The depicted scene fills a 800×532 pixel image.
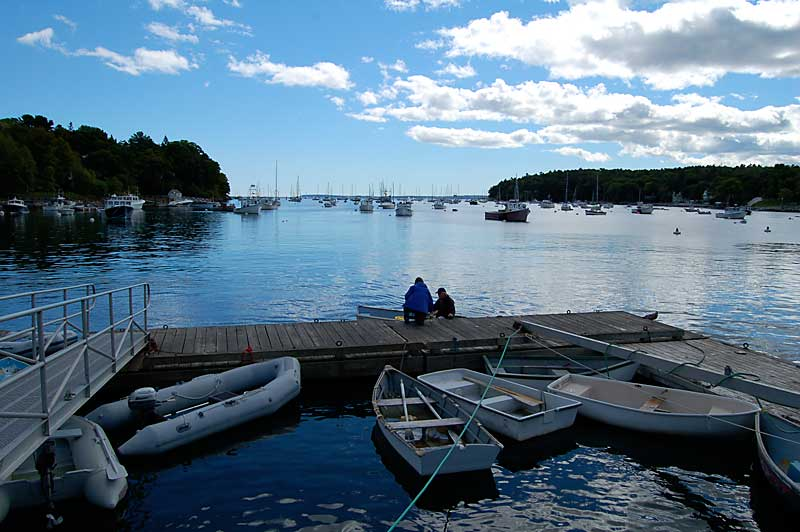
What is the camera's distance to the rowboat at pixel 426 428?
9523mm

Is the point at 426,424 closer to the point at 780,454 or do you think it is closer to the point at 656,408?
the point at 656,408

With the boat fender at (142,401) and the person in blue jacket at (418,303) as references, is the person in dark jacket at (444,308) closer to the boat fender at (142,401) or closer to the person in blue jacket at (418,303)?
the person in blue jacket at (418,303)

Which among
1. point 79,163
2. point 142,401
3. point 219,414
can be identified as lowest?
point 219,414

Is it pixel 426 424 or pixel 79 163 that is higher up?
pixel 79 163

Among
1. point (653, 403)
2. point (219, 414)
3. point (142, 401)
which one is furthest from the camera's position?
point (653, 403)

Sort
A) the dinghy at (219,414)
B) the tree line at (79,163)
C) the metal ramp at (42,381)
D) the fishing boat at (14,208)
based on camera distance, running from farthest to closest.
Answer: the tree line at (79,163) → the fishing boat at (14,208) → the dinghy at (219,414) → the metal ramp at (42,381)

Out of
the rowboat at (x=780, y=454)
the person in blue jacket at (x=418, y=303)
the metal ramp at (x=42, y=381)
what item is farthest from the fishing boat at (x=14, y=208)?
the rowboat at (x=780, y=454)

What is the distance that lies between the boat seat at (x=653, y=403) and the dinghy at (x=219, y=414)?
25.2ft

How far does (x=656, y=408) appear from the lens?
39.5 feet

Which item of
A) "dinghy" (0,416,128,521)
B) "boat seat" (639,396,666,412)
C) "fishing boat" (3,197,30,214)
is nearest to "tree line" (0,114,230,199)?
"fishing boat" (3,197,30,214)

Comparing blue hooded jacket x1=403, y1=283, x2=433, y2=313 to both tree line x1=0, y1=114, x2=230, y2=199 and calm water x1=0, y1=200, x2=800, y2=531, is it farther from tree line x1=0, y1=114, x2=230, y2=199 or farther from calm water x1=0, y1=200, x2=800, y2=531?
tree line x1=0, y1=114, x2=230, y2=199

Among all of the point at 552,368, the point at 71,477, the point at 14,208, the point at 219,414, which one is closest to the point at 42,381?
the point at 71,477

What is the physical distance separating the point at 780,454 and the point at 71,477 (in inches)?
455

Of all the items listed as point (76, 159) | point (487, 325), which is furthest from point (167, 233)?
point (76, 159)
